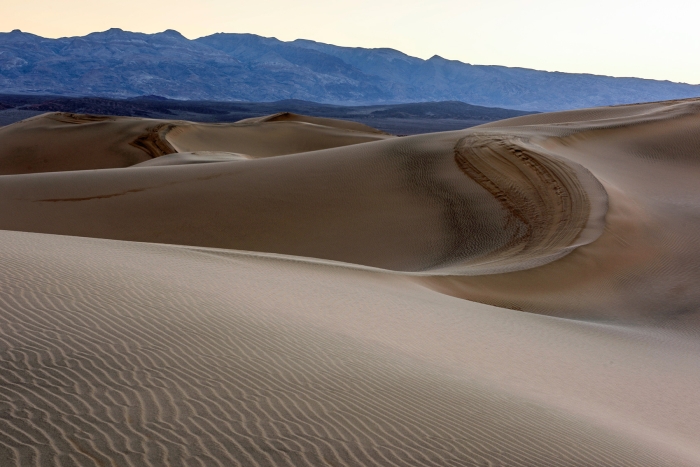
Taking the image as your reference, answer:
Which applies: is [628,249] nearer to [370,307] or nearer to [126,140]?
[370,307]

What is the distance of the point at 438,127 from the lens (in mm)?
96812

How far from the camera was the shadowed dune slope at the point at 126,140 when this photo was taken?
29.6 m

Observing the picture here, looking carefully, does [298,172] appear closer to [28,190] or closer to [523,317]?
[28,190]

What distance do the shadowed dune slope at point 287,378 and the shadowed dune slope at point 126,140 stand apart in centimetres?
2349

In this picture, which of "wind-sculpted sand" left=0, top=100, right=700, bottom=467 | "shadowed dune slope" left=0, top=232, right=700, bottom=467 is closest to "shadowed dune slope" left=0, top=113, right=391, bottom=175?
"wind-sculpted sand" left=0, top=100, right=700, bottom=467

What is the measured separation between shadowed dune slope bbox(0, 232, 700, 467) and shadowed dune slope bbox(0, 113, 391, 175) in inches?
925

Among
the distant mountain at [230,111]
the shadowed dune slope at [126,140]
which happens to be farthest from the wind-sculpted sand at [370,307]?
the distant mountain at [230,111]

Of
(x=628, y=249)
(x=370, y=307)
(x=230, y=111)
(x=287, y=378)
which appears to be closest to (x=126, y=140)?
(x=628, y=249)

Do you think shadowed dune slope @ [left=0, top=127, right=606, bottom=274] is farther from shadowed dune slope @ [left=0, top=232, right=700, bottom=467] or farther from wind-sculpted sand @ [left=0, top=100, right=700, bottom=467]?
shadowed dune slope @ [left=0, top=232, right=700, bottom=467]

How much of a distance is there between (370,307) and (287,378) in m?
2.89

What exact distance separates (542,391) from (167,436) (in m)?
3.23

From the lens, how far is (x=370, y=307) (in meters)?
6.68

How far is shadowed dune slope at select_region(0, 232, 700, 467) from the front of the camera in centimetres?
297

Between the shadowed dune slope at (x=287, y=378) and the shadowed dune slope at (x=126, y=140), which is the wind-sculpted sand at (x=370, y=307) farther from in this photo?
the shadowed dune slope at (x=126, y=140)
